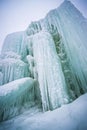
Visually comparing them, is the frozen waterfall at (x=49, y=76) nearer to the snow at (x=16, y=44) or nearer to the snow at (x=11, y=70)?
the snow at (x=11, y=70)

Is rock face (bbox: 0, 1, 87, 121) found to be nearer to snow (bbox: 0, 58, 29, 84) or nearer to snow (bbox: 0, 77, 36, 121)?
snow (bbox: 0, 58, 29, 84)

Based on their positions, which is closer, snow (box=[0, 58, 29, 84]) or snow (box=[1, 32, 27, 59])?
snow (box=[0, 58, 29, 84])

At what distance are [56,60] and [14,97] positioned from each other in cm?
224

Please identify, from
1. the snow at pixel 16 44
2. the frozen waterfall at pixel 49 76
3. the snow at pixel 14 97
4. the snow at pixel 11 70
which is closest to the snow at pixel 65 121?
the frozen waterfall at pixel 49 76

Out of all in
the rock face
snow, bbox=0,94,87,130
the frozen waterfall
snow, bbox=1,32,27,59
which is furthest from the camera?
snow, bbox=1,32,27,59

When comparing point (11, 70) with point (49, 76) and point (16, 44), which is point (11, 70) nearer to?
point (49, 76)

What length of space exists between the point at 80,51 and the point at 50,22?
2448 mm

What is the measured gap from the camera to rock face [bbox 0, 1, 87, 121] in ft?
13.8

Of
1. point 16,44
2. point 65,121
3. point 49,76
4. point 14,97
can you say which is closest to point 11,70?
point 14,97

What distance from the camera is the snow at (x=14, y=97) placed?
370cm

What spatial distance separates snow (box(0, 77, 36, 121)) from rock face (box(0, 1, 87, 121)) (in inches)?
18.9

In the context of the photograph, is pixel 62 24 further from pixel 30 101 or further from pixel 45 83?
pixel 30 101

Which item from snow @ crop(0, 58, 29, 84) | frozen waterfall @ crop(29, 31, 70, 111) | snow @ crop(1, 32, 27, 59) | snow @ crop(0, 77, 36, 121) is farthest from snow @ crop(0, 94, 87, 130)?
snow @ crop(1, 32, 27, 59)

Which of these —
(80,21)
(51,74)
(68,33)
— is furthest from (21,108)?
(80,21)
